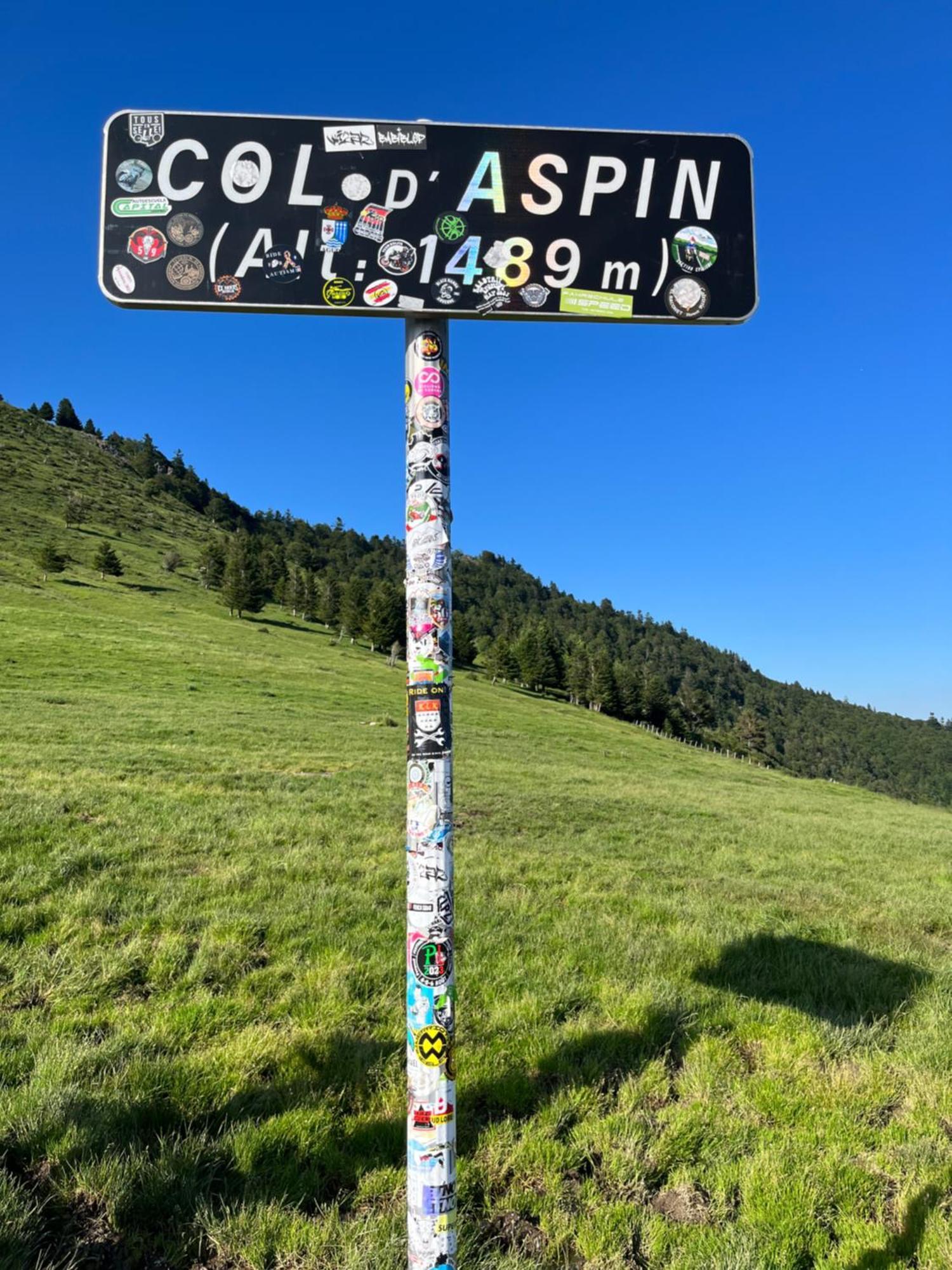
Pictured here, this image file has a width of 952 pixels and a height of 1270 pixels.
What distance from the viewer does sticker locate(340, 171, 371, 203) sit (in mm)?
2506

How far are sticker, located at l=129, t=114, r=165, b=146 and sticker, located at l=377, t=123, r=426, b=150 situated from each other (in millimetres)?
836

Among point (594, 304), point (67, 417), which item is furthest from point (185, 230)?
point (67, 417)

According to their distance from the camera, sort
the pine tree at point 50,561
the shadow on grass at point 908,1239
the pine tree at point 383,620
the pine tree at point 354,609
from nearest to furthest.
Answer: the shadow on grass at point 908,1239
the pine tree at point 50,561
the pine tree at point 383,620
the pine tree at point 354,609

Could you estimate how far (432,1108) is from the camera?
2381mm

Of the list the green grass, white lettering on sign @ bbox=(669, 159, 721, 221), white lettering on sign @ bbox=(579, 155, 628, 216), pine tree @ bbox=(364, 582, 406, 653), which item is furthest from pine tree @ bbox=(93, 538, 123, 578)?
white lettering on sign @ bbox=(669, 159, 721, 221)

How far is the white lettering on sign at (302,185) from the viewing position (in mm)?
2510

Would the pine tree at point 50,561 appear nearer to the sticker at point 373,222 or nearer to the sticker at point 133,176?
the sticker at point 133,176

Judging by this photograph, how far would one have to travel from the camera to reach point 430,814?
8.05ft

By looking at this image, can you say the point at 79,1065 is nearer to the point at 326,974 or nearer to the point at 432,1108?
the point at 326,974

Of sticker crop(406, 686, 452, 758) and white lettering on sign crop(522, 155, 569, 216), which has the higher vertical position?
white lettering on sign crop(522, 155, 569, 216)

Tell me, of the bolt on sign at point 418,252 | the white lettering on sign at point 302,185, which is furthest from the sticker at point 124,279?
the white lettering on sign at point 302,185

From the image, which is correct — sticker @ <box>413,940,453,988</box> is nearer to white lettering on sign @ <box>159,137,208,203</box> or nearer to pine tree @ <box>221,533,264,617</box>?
white lettering on sign @ <box>159,137,208,203</box>

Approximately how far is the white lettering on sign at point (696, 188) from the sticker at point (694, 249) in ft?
0.20

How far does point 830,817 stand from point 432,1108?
985 inches
